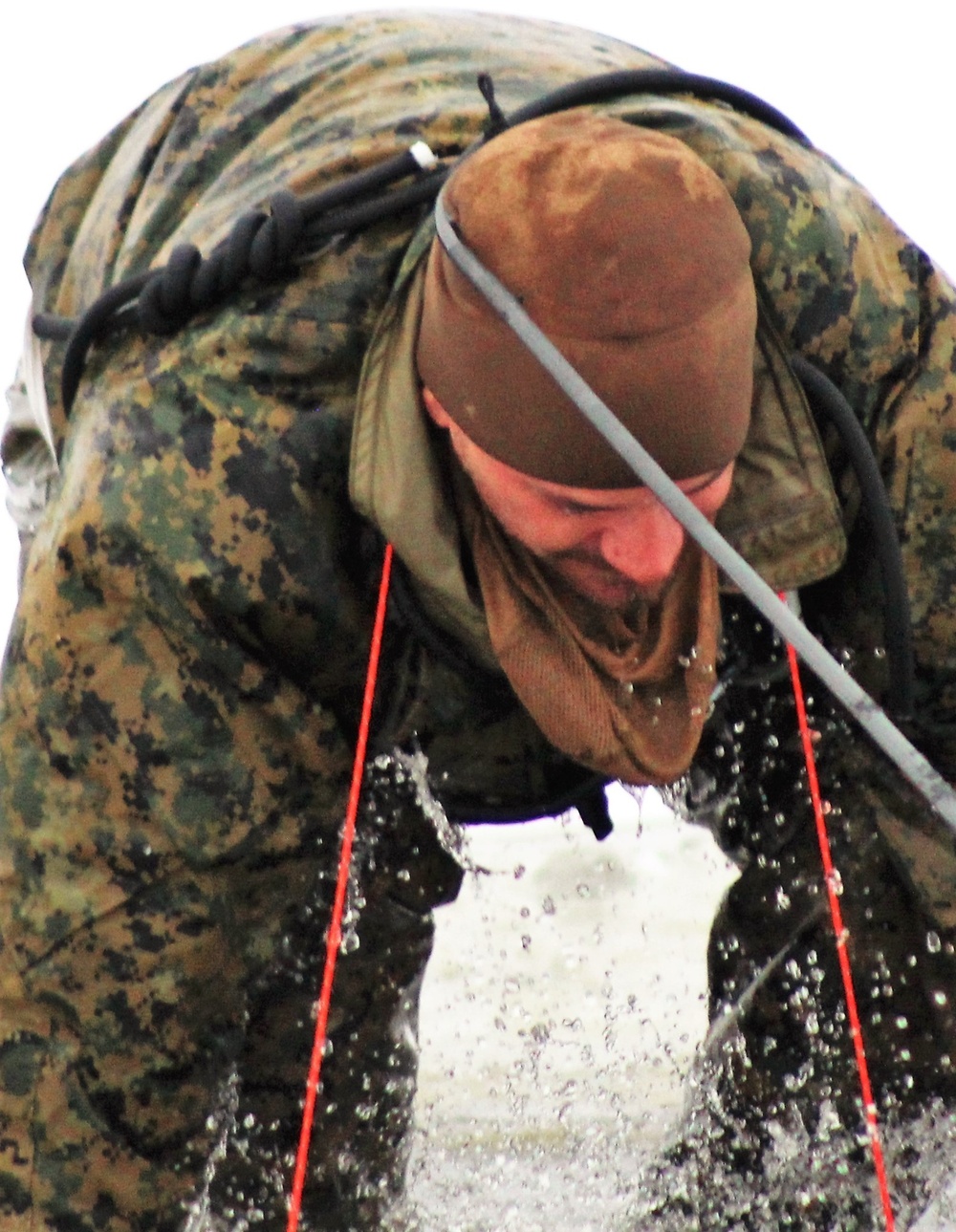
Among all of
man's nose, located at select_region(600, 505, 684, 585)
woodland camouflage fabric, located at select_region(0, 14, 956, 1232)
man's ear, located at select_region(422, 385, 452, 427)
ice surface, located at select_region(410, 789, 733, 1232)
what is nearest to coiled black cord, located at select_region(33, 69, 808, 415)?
woodland camouflage fabric, located at select_region(0, 14, 956, 1232)

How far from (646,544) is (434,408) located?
154mm

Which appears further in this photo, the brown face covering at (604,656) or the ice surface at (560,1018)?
the ice surface at (560,1018)

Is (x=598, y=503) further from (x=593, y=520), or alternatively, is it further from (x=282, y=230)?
(x=282, y=230)

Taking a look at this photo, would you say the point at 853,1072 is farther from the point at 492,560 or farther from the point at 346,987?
the point at 492,560

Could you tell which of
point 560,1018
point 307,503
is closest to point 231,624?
point 307,503

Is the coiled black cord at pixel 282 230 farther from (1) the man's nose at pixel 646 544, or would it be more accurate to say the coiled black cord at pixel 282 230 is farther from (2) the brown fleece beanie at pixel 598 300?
(1) the man's nose at pixel 646 544

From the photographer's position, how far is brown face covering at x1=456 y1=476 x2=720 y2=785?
4.18ft

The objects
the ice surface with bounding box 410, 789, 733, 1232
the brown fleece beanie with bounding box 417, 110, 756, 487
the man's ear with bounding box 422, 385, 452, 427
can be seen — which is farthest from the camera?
the ice surface with bounding box 410, 789, 733, 1232

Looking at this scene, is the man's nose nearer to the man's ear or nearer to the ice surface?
the man's ear

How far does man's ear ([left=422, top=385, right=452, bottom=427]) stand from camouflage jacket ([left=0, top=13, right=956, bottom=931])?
0.03 metres

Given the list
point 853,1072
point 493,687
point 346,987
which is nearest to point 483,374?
point 493,687

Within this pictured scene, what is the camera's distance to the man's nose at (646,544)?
1.22m

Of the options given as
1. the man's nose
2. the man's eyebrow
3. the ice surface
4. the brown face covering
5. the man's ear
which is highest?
the man's ear

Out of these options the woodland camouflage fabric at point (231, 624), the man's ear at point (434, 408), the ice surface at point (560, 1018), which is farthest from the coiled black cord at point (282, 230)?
the ice surface at point (560, 1018)
